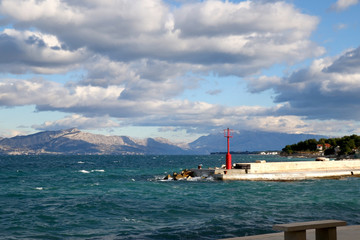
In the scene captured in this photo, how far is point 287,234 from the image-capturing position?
1066 cm

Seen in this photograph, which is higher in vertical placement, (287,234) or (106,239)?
Result: (287,234)

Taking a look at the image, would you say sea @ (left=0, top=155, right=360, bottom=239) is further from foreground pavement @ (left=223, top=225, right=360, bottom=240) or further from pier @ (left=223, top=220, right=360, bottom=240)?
pier @ (left=223, top=220, right=360, bottom=240)

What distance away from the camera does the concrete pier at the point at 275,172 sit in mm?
43219

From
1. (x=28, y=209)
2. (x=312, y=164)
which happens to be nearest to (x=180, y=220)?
(x=28, y=209)

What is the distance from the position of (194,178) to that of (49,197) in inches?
752

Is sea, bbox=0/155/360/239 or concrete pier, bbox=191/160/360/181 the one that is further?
concrete pier, bbox=191/160/360/181

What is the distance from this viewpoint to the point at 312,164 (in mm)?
52562

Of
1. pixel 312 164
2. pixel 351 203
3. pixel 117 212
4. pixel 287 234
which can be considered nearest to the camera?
pixel 287 234

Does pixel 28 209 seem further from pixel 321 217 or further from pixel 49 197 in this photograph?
pixel 321 217

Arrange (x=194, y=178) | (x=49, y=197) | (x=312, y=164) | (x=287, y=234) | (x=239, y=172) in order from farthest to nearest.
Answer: (x=312, y=164)
(x=194, y=178)
(x=239, y=172)
(x=49, y=197)
(x=287, y=234)

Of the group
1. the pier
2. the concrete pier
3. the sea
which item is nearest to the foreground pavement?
the pier

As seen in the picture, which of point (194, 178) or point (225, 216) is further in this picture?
point (194, 178)

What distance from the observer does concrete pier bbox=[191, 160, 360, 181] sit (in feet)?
142

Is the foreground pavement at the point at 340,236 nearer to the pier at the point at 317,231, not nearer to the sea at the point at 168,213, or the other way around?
the pier at the point at 317,231
